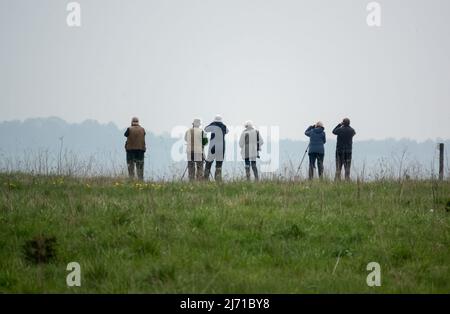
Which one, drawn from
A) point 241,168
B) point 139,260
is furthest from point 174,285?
point 241,168

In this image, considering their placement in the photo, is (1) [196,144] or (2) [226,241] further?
(1) [196,144]

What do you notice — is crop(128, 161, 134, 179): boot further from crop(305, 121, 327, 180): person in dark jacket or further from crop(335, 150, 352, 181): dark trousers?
crop(335, 150, 352, 181): dark trousers

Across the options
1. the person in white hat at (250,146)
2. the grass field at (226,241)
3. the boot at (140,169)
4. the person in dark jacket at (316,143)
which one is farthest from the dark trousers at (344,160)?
the boot at (140,169)

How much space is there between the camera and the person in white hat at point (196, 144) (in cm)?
1892

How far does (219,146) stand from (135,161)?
2.74 meters

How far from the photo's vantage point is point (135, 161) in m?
18.8

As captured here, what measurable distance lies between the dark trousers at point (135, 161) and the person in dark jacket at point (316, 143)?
5.54 meters

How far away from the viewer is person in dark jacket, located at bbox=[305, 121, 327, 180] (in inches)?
765

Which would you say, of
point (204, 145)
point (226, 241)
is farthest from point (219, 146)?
point (226, 241)

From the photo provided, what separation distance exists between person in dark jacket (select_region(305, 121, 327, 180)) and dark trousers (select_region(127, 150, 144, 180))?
5.54 meters

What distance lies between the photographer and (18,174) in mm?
17500

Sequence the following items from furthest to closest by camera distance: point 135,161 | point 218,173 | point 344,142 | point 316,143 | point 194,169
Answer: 1. point 344,142
2. point 316,143
3. point 194,169
4. point 135,161
5. point 218,173

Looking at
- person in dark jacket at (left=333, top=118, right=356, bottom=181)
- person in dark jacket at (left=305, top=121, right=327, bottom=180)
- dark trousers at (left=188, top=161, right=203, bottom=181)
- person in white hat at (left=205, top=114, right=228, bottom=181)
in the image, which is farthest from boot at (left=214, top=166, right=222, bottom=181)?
person in dark jacket at (left=333, top=118, right=356, bottom=181)

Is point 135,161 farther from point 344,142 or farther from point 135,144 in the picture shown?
point 344,142
